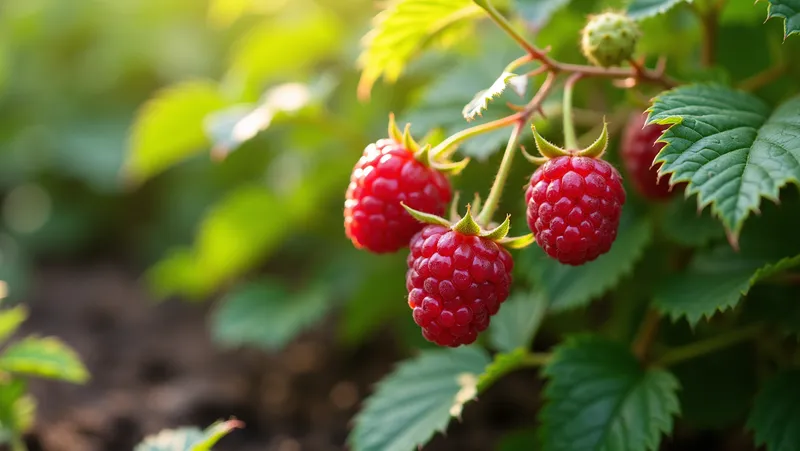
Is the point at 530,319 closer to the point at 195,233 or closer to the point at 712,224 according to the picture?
the point at 712,224

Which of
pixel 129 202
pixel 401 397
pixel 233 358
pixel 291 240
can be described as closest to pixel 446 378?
pixel 401 397

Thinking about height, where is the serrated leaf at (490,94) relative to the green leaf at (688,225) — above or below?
above

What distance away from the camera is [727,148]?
3.08ft

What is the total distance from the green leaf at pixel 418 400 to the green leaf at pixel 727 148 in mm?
486

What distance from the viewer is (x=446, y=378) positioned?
4.50ft

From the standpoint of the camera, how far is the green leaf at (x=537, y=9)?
1.29 m

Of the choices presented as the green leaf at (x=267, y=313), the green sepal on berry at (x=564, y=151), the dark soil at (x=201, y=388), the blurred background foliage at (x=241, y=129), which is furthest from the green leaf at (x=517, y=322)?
the green leaf at (x=267, y=313)

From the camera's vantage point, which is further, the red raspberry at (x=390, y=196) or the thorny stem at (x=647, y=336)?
the thorny stem at (x=647, y=336)

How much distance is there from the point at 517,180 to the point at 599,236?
61 cm

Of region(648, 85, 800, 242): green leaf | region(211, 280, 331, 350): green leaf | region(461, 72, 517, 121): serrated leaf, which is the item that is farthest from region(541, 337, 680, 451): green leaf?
region(211, 280, 331, 350): green leaf

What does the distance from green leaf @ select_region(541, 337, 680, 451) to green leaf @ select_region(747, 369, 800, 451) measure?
0.14 metres

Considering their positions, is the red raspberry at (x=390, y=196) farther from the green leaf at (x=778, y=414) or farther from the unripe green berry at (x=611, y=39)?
the green leaf at (x=778, y=414)

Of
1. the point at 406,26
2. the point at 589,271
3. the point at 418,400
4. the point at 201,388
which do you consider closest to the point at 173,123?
the point at 201,388

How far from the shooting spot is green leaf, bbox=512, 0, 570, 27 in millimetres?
1285
